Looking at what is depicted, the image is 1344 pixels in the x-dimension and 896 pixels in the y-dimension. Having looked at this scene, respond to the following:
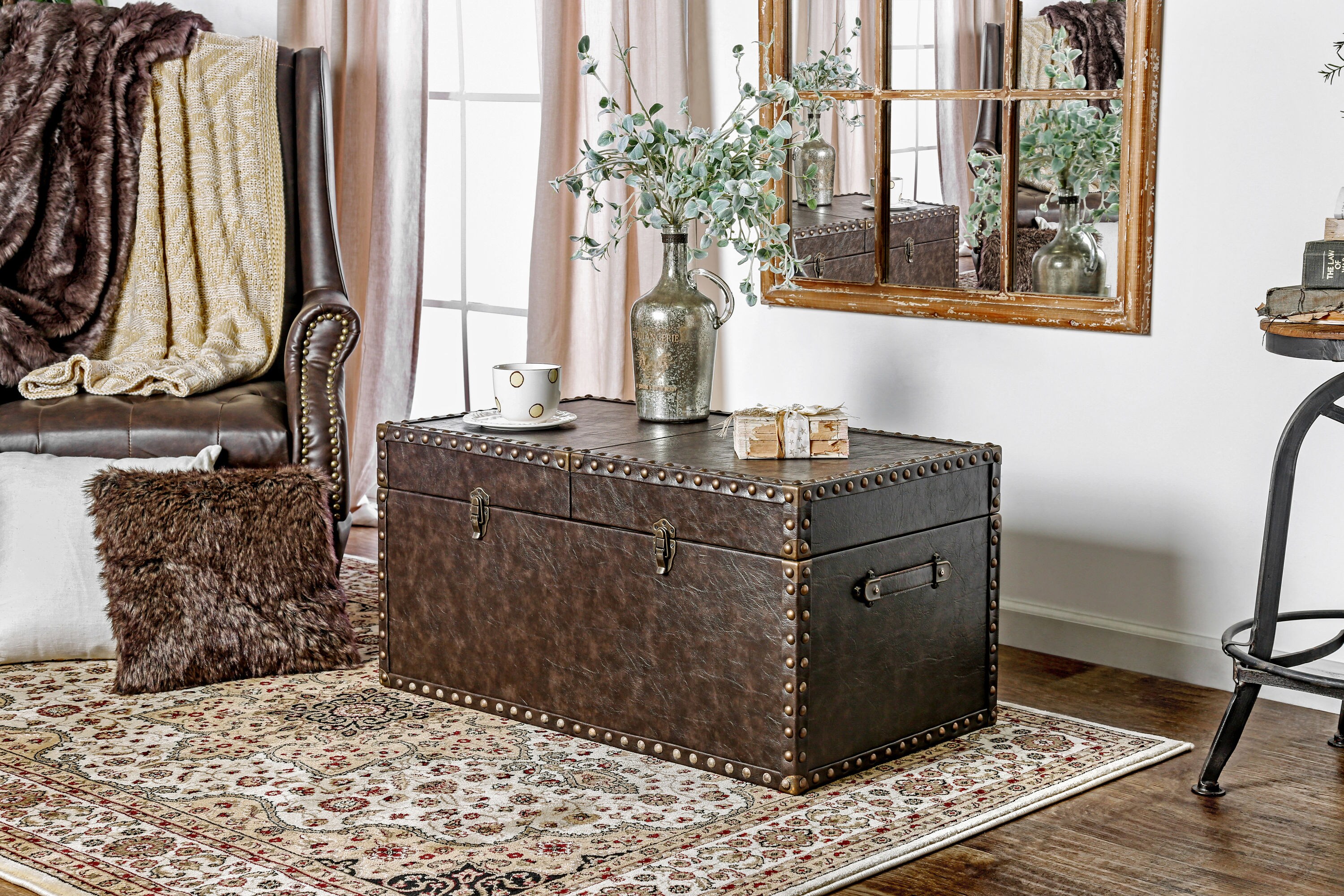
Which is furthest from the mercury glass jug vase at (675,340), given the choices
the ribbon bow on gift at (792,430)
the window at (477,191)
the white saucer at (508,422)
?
the window at (477,191)

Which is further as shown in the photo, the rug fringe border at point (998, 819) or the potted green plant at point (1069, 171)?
the potted green plant at point (1069, 171)

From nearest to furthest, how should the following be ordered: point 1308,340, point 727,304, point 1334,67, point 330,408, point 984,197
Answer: point 1308,340 < point 1334,67 < point 727,304 < point 984,197 < point 330,408

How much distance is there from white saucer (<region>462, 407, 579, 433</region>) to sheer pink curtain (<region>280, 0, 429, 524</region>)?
1302 mm

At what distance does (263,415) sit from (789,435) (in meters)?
1.19

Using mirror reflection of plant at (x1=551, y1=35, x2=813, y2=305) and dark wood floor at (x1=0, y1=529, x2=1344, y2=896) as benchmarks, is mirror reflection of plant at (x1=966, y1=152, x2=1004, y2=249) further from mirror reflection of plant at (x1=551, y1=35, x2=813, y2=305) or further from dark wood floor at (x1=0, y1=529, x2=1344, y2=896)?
dark wood floor at (x1=0, y1=529, x2=1344, y2=896)

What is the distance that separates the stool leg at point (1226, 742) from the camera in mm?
2225

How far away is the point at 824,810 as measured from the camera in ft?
6.99

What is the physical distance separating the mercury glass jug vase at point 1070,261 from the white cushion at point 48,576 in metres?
1.81

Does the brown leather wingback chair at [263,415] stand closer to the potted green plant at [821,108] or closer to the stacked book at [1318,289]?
the potted green plant at [821,108]

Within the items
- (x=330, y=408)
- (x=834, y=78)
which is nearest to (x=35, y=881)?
(x=330, y=408)

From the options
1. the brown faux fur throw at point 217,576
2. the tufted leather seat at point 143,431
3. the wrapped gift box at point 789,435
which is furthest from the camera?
the tufted leather seat at point 143,431

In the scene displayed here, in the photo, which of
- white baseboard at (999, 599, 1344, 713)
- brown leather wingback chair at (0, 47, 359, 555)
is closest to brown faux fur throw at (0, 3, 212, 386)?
brown leather wingback chair at (0, 47, 359, 555)

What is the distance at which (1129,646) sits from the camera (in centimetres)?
287

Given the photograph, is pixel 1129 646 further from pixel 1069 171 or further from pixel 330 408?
pixel 330 408
